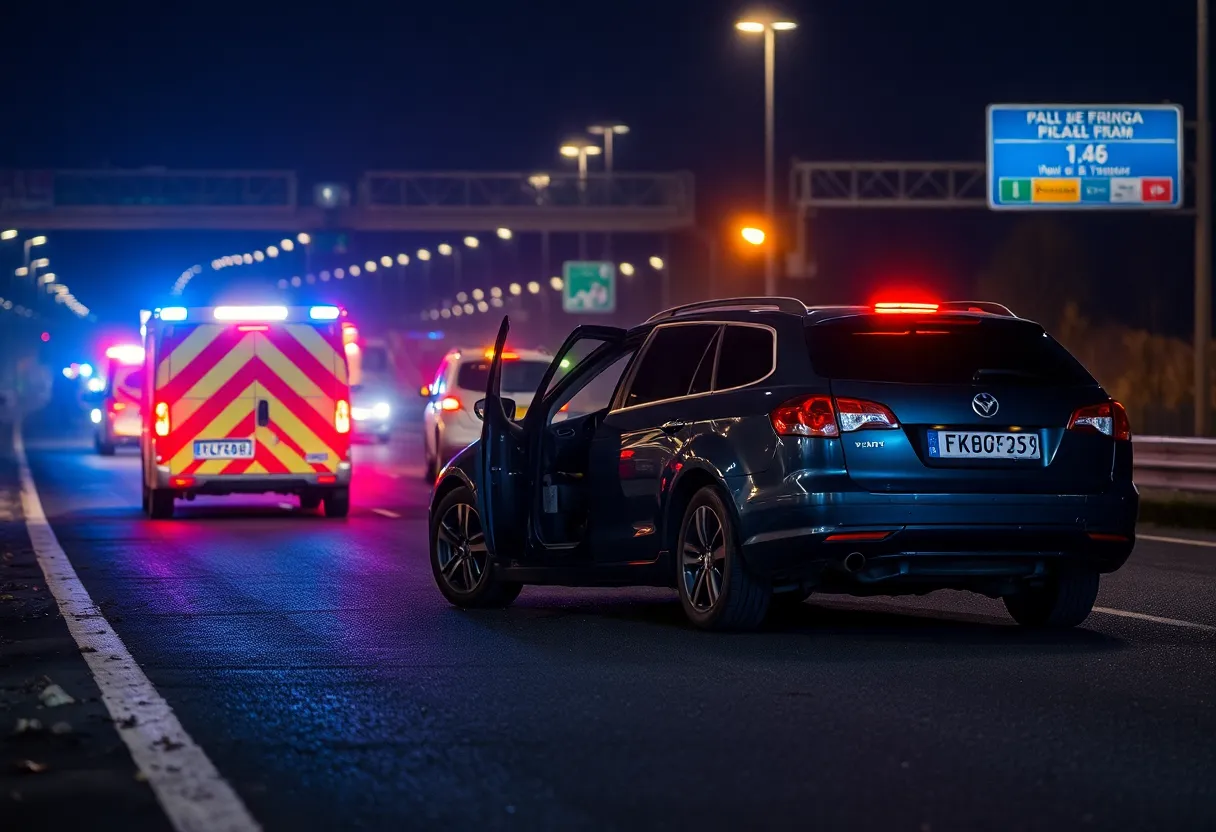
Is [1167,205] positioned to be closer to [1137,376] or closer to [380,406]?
[1137,376]

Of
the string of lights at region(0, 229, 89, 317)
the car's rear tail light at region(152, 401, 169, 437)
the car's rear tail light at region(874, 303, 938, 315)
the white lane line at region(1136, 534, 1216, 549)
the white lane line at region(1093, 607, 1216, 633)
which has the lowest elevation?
the white lane line at region(1136, 534, 1216, 549)

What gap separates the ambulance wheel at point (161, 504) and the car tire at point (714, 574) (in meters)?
10.8

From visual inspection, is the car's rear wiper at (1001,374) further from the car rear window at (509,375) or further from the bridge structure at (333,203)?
the bridge structure at (333,203)

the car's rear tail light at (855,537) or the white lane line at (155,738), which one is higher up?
the car's rear tail light at (855,537)

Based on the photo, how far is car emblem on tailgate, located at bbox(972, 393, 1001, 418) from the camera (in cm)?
1013

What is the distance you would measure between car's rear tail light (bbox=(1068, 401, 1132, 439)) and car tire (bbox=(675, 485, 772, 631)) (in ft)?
5.10

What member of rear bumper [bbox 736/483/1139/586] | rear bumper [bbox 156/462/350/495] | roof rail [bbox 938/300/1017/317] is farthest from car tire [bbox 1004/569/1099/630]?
rear bumper [bbox 156/462/350/495]

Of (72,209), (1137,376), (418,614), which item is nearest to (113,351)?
(1137,376)

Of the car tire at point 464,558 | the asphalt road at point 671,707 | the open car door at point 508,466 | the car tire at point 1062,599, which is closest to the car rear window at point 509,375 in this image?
Answer: the asphalt road at point 671,707

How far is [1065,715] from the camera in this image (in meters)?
8.04

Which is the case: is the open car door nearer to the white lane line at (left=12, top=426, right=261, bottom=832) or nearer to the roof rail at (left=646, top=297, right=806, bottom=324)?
the roof rail at (left=646, top=297, right=806, bottom=324)

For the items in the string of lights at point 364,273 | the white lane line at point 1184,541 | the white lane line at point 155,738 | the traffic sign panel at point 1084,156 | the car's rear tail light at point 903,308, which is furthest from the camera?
the string of lights at point 364,273

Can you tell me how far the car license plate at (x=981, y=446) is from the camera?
33.1 feet

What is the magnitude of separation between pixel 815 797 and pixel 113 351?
3264 cm
